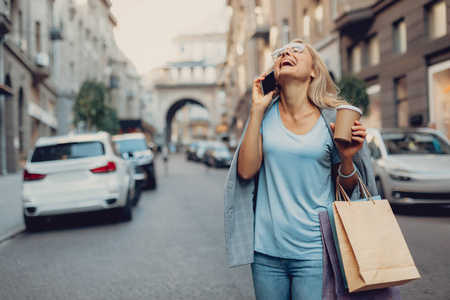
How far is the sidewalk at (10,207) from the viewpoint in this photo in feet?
31.2

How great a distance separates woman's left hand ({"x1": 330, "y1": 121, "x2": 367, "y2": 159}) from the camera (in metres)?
2.17

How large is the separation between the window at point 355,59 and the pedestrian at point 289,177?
68.7 feet

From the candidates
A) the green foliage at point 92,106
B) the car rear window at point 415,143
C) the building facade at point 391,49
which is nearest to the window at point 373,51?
the building facade at point 391,49

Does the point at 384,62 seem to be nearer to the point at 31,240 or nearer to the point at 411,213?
the point at 411,213

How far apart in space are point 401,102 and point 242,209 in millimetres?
18335

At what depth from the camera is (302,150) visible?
2363 millimetres

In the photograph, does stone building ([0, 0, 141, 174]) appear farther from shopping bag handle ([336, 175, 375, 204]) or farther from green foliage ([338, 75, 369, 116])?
shopping bag handle ([336, 175, 375, 204])

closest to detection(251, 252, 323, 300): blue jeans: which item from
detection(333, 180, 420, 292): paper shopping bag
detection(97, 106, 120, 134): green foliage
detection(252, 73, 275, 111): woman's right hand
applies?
detection(333, 180, 420, 292): paper shopping bag

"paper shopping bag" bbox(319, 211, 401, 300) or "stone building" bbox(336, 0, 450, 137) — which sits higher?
"stone building" bbox(336, 0, 450, 137)

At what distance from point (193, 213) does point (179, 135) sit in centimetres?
11615

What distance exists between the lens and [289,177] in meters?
2.38

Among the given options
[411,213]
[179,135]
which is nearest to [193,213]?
[411,213]

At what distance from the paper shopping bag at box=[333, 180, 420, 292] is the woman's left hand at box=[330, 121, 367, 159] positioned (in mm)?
215

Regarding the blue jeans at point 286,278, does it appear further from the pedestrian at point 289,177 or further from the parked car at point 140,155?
the parked car at point 140,155
